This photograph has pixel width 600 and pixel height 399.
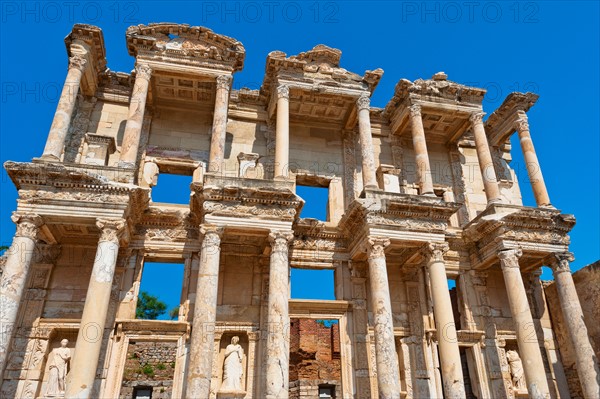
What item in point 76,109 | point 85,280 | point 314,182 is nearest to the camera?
point 85,280

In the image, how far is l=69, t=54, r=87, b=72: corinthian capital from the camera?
1454 cm

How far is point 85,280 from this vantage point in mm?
13617

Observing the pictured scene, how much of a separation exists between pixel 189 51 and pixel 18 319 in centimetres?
957

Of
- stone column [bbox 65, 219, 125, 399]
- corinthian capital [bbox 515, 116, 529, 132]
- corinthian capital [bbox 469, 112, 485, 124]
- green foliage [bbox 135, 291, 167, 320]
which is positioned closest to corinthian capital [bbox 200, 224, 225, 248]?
stone column [bbox 65, 219, 125, 399]

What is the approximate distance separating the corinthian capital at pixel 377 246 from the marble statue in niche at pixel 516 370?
5.77 meters

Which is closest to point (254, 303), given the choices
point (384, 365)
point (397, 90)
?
point (384, 365)

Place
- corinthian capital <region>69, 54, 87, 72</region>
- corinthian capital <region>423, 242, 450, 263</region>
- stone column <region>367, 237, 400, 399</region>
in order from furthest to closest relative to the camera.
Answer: corinthian capital <region>69, 54, 87, 72</region>
corinthian capital <region>423, 242, 450, 263</region>
stone column <region>367, 237, 400, 399</region>

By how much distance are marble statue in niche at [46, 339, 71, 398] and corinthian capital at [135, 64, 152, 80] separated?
A: 8238mm

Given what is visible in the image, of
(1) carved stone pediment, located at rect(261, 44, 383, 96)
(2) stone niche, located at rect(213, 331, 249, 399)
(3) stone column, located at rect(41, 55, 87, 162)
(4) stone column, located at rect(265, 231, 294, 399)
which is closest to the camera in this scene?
(4) stone column, located at rect(265, 231, 294, 399)

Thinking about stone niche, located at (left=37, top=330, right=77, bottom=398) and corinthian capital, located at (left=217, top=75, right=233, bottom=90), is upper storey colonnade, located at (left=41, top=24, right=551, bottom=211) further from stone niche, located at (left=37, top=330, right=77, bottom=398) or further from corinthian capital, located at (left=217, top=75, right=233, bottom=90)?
stone niche, located at (left=37, top=330, right=77, bottom=398)

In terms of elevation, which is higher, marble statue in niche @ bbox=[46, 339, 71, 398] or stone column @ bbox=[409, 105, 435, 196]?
stone column @ bbox=[409, 105, 435, 196]

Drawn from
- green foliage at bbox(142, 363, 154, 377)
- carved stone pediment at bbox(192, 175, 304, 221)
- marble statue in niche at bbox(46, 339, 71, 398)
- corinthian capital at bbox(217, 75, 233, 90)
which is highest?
corinthian capital at bbox(217, 75, 233, 90)

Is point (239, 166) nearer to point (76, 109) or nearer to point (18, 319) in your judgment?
point (76, 109)

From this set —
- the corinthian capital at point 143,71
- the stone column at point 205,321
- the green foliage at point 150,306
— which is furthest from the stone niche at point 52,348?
the green foliage at point 150,306
